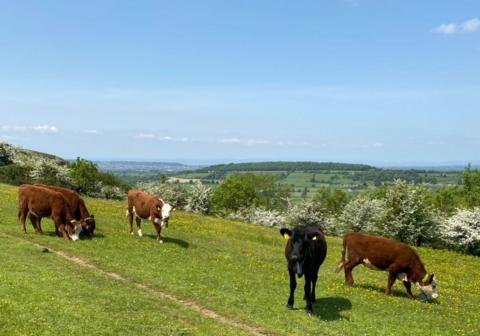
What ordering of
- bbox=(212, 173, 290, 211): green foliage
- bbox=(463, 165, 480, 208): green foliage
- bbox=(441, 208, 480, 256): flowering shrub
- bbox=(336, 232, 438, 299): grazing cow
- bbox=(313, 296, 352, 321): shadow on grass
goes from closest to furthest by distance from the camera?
1. bbox=(313, 296, 352, 321): shadow on grass
2. bbox=(336, 232, 438, 299): grazing cow
3. bbox=(441, 208, 480, 256): flowering shrub
4. bbox=(463, 165, 480, 208): green foliage
5. bbox=(212, 173, 290, 211): green foliage

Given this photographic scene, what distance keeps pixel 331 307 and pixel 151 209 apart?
14.6 m

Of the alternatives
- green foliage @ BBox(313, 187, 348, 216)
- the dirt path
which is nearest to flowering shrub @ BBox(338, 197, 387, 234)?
green foliage @ BBox(313, 187, 348, 216)

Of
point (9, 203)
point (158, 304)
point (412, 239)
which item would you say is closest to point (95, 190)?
point (9, 203)

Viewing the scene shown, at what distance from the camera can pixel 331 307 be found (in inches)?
757

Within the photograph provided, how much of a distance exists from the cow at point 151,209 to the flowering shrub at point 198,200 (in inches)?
2218

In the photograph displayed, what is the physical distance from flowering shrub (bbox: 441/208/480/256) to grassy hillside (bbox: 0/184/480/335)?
107ft

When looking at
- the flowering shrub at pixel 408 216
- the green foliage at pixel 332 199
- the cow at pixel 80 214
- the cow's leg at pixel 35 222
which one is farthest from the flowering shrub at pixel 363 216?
the cow's leg at pixel 35 222

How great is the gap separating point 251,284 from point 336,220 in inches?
2297

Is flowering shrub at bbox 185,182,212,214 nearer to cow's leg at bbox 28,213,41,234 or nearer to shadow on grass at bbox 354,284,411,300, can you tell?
cow's leg at bbox 28,213,41,234

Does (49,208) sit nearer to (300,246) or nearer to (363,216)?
(300,246)

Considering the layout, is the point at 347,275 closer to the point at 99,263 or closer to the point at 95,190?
the point at 99,263

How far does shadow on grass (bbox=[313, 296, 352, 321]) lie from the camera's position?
17.9 m

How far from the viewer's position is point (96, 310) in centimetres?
1542

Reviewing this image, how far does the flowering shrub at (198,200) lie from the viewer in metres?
88.6
